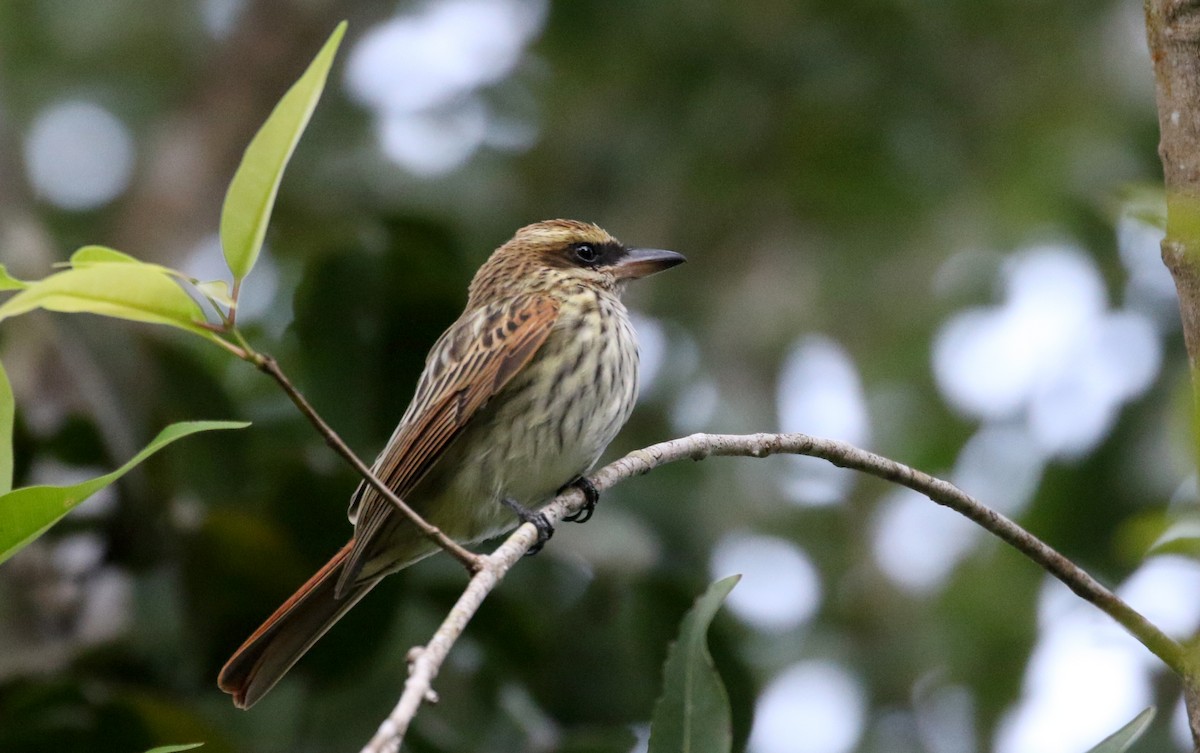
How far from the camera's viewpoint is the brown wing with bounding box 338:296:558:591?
134 inches

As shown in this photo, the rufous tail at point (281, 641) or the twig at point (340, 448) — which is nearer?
the twig at point (340, 448)

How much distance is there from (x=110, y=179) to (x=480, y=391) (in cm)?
494

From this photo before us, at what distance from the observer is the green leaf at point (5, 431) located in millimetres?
2197

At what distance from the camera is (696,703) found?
7.73ft

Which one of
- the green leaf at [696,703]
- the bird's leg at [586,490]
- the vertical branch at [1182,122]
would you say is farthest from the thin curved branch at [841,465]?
the bird's leg at [586,490]

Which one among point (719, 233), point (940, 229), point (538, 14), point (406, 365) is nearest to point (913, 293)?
point (940, 229)

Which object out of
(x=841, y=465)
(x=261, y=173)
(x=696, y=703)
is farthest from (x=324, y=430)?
(x=841, y=465)

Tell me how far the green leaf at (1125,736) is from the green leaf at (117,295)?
1491 millimetres

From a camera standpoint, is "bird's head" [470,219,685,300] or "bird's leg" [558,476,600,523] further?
"bird's head" [470,219,685,300]

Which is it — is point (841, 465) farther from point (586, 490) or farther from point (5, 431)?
point (5, 431)

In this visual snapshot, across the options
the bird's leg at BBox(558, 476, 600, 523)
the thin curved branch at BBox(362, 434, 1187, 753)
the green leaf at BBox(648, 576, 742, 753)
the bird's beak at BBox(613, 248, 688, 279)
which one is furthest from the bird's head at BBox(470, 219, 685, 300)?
the green leaf at BBox(648, 576, 742, 753)

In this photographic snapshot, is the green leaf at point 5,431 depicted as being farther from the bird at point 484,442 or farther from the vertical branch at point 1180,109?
the vertical branch at point 1180,109

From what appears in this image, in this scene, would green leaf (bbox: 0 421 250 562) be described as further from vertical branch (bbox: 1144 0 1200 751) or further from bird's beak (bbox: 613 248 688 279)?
bird's beak (bbox: 613 248 688 279)

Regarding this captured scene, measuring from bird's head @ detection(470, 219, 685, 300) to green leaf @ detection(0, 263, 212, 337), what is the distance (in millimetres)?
2266
